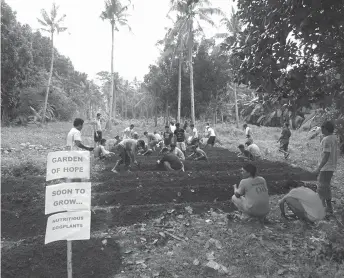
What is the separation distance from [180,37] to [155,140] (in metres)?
8.94

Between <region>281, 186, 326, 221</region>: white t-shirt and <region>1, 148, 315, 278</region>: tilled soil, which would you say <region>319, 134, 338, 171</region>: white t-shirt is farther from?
<region>1, 148, 315, 278</region>: tilled soil

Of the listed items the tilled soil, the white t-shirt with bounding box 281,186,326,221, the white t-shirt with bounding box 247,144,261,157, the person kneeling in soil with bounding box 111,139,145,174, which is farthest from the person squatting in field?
the person kneeling in soil with bounding box 111,139,145,174

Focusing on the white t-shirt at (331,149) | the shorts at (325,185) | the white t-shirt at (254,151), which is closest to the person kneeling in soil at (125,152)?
the white t-shirt at (254,151)

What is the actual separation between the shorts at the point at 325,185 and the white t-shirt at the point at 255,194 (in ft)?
4.26

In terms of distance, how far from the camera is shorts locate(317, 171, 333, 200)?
5.27 m

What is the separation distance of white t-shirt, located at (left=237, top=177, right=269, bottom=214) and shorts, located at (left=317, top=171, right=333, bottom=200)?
1.30 meters

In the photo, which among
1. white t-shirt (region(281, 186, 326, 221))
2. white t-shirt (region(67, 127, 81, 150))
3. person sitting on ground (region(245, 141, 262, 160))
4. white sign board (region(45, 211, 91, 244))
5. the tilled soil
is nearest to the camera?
white sign board (region(45, 211, 91, 244))

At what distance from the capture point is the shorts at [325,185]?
17.3 feet

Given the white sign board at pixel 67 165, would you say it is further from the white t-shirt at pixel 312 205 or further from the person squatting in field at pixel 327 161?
the person squatting in field at pixel 327 161

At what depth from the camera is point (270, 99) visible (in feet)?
12.8

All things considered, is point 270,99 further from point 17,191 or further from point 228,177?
point 17,191

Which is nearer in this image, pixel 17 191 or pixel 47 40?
pixel 17 191

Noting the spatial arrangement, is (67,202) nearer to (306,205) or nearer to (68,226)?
(68,226)

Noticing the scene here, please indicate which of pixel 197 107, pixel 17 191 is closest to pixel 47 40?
pixel 197 107
